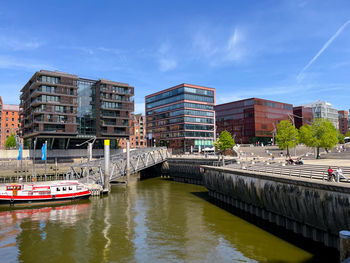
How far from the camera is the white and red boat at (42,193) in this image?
39438 mm

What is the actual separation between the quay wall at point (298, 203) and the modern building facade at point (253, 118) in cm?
9333

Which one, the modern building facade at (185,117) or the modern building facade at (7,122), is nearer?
the modern building facade at (185,117)

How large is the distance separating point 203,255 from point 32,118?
81786mm

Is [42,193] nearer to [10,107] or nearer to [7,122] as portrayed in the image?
[7,122]

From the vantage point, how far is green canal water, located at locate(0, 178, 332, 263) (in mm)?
20812

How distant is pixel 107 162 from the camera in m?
50.3

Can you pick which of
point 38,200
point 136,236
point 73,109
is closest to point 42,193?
point 38,200

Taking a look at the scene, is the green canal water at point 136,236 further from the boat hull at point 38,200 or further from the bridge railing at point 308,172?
the bridge railing at point 308,172

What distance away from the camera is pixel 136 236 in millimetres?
25641

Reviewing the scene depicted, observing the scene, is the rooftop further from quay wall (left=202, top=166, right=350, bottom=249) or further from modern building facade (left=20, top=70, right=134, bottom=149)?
quay wall (left=202, top=166, right=350, bottom=249)

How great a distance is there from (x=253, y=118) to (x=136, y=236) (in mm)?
109508

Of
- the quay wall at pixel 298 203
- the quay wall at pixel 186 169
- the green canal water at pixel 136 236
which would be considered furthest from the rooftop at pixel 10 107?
the quay wall at pixel 298 203

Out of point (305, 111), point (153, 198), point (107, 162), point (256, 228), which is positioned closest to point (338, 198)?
point (256, 228)

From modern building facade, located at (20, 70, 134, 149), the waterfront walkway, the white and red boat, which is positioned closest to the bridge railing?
the waterfront walkway
